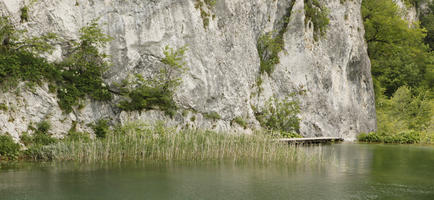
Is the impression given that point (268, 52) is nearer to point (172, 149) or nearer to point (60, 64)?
point (60, 64)

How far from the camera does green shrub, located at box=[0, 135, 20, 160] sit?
13.4 meters

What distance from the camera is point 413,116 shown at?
1423 inches

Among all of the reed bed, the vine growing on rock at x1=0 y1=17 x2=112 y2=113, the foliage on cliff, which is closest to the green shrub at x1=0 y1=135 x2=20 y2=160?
the reed bed

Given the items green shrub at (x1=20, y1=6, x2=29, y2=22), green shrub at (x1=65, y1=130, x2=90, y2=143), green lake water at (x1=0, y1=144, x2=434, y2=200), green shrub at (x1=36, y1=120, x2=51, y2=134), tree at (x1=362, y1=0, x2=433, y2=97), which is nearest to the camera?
green lake water at (x1=0, y1=144, x2=434, y2=200)

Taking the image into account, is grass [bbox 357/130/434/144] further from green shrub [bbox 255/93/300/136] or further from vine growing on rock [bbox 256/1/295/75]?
vine growing on rock [bbox 256/1/295/75]

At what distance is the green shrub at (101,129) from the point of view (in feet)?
56.2

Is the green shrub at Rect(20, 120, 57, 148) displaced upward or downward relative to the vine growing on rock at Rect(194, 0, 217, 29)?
downward

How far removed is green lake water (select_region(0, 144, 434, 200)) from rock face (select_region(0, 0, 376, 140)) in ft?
15.4

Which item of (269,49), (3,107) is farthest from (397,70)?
(3,107)

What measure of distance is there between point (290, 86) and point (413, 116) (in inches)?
597

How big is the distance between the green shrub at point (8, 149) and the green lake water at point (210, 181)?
966 mm

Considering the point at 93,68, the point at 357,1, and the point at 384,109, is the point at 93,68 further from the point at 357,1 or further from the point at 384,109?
the point at 384,109

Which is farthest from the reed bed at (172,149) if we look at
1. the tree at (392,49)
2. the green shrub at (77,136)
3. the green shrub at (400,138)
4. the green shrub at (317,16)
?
the tree at (392,49)

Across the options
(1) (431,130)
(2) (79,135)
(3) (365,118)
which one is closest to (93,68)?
(2) (79,135)
